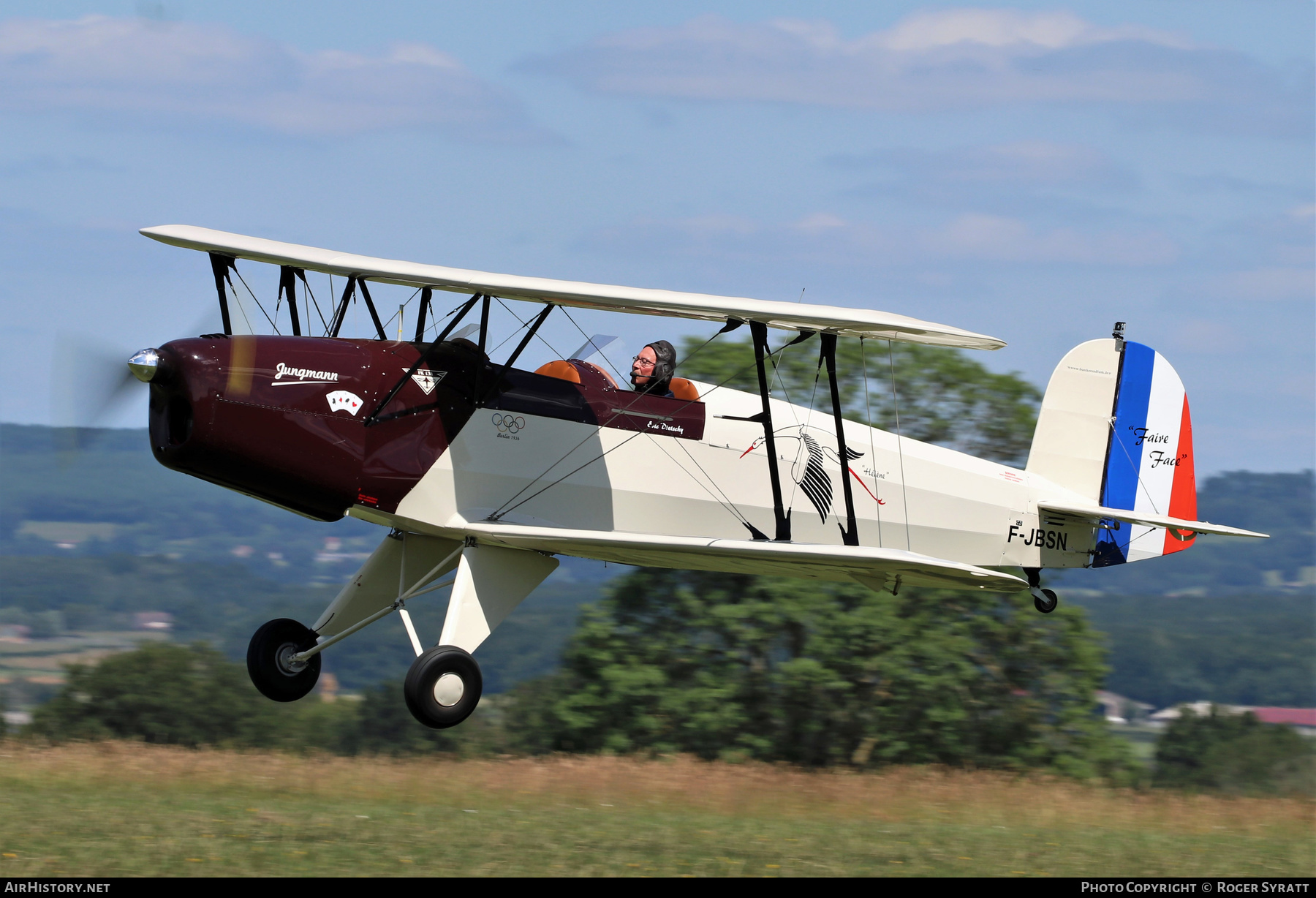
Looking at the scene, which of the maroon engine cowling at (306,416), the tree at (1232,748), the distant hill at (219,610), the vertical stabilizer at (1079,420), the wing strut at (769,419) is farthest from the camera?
the distant hill at (219,610)

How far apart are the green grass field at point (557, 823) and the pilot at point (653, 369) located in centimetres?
298

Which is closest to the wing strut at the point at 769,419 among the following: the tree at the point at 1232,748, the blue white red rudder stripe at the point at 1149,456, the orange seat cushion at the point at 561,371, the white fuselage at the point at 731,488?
the white fuselage at the point at 731,488

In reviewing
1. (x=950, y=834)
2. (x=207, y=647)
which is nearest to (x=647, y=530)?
(x=950, y=834)

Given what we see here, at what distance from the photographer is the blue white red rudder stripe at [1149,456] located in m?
11.6

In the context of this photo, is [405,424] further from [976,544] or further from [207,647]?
[207,647]

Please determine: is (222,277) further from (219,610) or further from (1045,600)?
(219,610)

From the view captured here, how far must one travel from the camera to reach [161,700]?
102 feet

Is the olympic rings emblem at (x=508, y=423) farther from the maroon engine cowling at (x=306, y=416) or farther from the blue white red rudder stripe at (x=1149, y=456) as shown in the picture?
the blue white red rudder stripe at (x=1149, y=456)

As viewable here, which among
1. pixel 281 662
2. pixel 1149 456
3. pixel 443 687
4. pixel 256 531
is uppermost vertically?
pixel 1149 456

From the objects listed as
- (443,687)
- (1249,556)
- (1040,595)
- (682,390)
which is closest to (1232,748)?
(1040,595)

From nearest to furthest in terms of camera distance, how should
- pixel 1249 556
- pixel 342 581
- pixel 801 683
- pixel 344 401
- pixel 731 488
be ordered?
1. pixel 344 401
2. pixel 731 488
3. pixel 801 683
4. pixel 342 581
5. pixel 1249 556

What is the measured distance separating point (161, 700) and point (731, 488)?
24.9 meters

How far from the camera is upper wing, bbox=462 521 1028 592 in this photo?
802 centimetres

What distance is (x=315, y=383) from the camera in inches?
341
